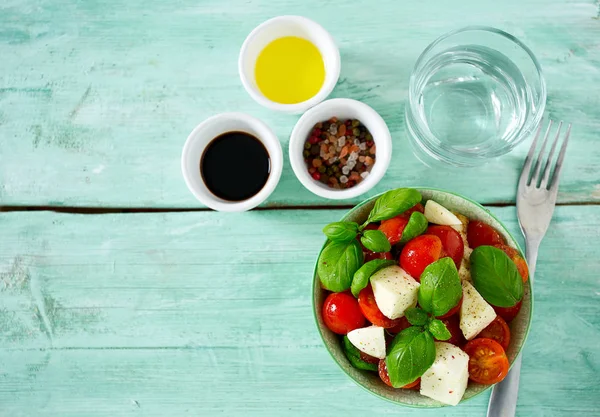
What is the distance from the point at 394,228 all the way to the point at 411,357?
195 millimetres

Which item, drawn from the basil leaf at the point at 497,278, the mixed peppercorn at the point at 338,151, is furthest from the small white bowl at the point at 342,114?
the basil leaf at the point at 497,278

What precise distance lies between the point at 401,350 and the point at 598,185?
58 cm

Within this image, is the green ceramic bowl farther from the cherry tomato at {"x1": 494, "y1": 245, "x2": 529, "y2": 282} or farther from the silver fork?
the silver fork

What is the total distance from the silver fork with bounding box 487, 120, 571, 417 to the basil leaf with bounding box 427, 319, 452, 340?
0.31 metres

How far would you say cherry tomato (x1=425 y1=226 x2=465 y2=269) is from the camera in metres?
0.82

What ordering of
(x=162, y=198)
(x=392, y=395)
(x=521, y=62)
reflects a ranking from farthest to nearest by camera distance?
(x=162, y=198)
(x=521, y=62)
(x=392, y=395)

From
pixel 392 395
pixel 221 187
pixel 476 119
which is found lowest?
pixel 392 395

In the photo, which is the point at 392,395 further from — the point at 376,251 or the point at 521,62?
the point at 521,62

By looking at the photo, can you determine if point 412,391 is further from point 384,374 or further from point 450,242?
point 450,242

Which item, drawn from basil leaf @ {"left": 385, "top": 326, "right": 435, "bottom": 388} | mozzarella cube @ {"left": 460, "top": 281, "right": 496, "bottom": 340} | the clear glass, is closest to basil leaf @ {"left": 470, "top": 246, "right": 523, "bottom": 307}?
mozzarella cube @ {"left": 460, "top": 281, "right": 496, "bottom": 340}

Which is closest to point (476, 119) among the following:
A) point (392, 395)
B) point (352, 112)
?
point (352, 112)

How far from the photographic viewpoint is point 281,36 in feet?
3.39

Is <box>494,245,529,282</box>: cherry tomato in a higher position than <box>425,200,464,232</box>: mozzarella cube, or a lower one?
lower

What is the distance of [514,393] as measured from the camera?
3.22 feet
